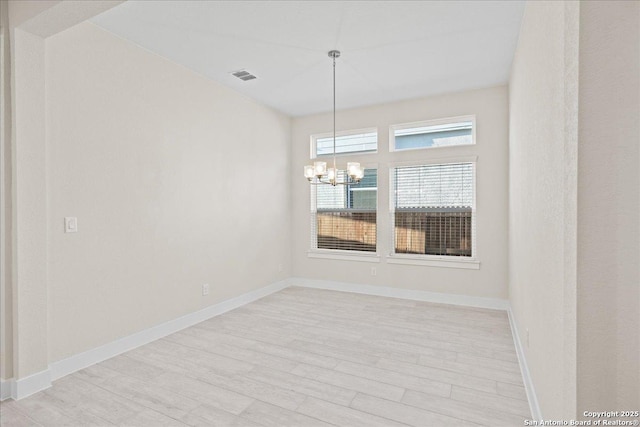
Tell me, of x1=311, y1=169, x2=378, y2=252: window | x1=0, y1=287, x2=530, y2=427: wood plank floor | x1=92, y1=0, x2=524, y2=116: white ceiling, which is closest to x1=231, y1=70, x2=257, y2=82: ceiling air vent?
x1=92, y1=0, x2=524, y2=116: white ceiling

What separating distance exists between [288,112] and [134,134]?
9.27 feet

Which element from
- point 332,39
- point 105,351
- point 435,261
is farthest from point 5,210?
point 435,261

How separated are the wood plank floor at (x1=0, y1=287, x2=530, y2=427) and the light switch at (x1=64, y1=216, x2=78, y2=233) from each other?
1.19 m

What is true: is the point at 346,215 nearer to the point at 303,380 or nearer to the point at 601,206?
the point at 303,380

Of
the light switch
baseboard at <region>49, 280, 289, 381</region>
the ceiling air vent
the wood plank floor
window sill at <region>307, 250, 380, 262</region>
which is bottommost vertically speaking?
the wood plank floor

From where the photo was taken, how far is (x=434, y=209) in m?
4.96

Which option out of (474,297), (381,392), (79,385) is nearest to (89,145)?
(79,385)

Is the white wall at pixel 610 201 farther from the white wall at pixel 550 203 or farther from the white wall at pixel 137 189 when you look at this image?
the white wall at pixel 137 189

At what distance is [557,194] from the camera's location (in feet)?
4.79

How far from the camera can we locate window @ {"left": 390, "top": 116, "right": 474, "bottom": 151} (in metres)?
4.78

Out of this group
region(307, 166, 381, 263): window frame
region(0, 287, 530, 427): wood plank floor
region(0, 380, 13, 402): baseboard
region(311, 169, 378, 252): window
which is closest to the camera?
region(0, 287, 530, 427): wood plank floor

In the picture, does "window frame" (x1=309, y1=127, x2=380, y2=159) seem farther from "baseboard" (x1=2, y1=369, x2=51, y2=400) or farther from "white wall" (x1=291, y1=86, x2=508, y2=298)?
"baseboard" (x1=2, y1=369, x2=51, y2=400)

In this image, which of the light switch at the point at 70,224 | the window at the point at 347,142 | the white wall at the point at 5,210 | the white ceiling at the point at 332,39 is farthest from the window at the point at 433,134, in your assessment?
the white wall at the point at 5,210

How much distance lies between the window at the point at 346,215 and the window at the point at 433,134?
0.63m
